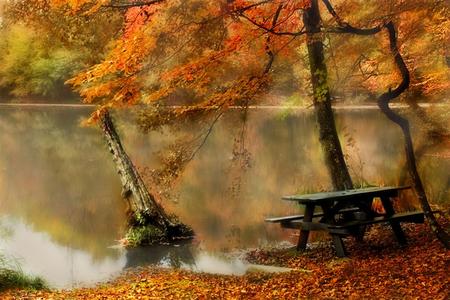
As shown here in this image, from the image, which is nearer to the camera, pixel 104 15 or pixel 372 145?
pixel 104 15

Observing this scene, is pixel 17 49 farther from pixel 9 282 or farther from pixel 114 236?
pixel 9 282

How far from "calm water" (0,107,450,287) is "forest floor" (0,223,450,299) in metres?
1.58

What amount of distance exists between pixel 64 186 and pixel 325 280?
53.3 feet

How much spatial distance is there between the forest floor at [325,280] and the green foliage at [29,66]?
4481 centimetres

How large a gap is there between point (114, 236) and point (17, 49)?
166 feet

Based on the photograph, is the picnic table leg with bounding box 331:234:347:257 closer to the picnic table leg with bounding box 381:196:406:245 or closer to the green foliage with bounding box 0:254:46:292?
the picnic table leg with bounding box 381:196:406:245

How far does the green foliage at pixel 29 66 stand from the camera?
54781mm

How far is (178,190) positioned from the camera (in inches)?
755

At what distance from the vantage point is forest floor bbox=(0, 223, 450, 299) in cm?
695

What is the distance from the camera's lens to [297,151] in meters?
29.0

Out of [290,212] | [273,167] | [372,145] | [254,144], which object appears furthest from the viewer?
[254,144]

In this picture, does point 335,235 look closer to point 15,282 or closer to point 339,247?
point 339,247

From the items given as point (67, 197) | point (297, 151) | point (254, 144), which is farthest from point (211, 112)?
point (254, 144)

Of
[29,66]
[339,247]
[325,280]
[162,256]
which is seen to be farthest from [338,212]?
[29,66]
